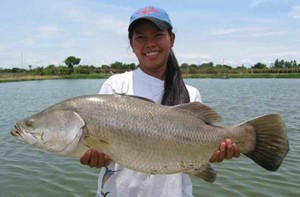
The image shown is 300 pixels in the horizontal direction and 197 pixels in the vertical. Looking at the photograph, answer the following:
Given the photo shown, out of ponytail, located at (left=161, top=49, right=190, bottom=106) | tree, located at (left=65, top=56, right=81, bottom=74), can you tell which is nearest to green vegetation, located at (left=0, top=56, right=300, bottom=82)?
tree, located at (left=65, top=56, right=81, bottom=74)

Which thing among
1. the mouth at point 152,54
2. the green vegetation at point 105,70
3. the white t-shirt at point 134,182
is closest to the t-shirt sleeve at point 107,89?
the white t-shirt at point 134,182

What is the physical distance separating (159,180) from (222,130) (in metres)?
0.67

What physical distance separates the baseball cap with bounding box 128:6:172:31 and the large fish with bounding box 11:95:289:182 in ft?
2.33

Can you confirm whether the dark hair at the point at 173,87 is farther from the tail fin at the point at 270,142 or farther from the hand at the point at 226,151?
the tail fin at the point at 270,142

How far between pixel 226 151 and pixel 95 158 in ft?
3.53

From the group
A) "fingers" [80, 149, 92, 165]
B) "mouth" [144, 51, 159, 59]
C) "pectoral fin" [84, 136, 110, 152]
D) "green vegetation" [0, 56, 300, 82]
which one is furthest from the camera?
"green vegetation" [0, 56, 300, 82]

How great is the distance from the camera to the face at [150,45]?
337cm

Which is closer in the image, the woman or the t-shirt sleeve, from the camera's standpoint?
the woman

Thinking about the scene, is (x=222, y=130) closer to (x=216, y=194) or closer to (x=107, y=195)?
(x=107, y=195)

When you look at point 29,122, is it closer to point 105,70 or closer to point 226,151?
point 226,151

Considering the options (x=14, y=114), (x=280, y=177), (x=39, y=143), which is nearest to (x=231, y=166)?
(x=280, y=177)

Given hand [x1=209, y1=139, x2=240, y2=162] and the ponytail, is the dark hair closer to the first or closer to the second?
the ponytail

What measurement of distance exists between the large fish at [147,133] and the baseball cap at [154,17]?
28.0 inches

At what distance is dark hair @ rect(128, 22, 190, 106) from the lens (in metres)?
3.45
